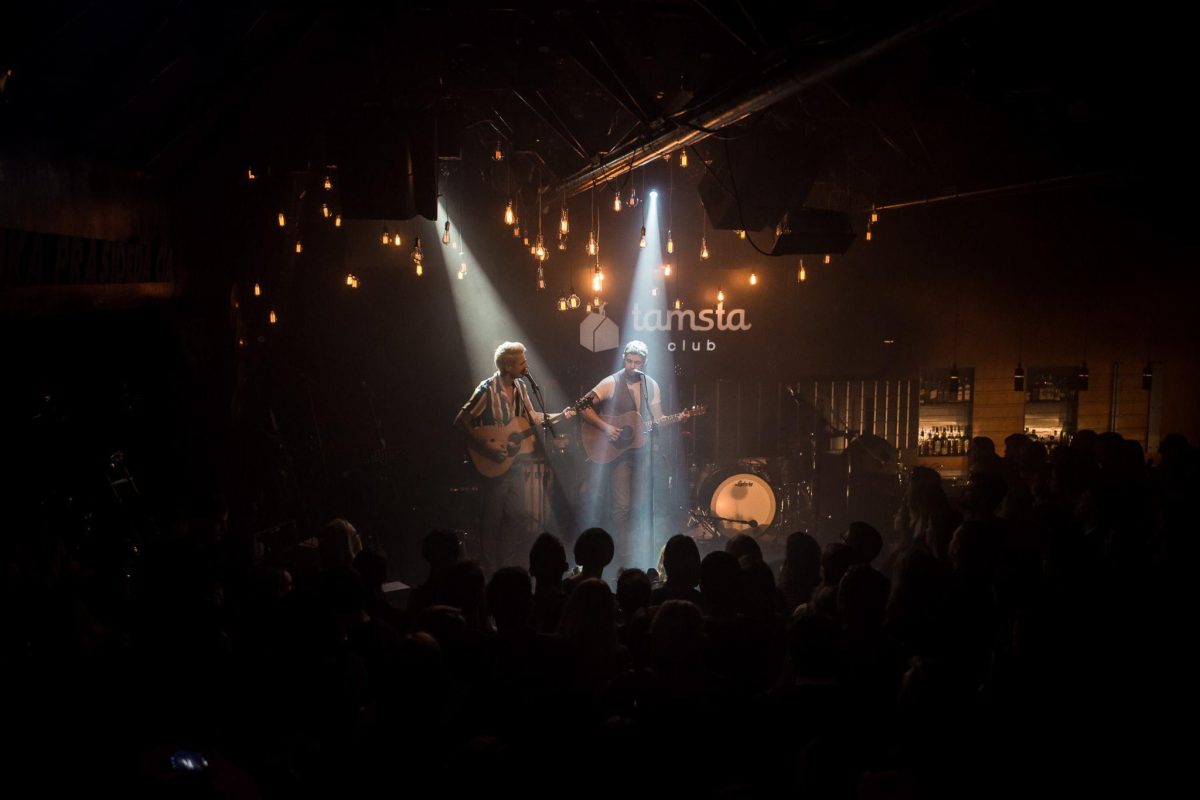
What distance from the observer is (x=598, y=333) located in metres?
12.8

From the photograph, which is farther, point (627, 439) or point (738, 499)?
point (738, 499)

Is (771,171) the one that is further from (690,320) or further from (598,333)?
(598,333)

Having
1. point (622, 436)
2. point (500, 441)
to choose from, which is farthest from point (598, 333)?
point (500, 441)

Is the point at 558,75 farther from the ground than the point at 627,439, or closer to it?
farther from the ground

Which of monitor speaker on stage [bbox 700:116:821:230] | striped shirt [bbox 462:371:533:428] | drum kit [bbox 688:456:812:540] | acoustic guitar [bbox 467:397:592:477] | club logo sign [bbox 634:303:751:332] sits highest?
monitor speaker on stage [bbox 700:116:821:230]

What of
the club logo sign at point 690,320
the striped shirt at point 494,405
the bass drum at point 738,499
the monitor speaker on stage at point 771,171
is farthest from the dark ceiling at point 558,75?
the bass drum at point 738,499

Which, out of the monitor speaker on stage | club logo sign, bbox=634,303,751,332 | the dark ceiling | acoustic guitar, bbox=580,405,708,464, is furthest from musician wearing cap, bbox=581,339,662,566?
the monitor speaker on stage

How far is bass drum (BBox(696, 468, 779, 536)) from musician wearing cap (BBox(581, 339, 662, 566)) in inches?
30.0

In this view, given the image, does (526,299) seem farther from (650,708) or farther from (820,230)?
(650,708)

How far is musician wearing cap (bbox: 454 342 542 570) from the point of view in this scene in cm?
943

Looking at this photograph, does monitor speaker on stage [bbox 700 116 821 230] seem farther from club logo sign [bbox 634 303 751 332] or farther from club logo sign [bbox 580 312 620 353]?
club logo sign [bbox 580 312 620 353]

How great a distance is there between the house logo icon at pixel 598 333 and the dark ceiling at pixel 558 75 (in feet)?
12.2

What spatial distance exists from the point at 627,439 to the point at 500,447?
4.72 ft

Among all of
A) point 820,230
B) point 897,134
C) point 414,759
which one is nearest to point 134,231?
point 414,759
